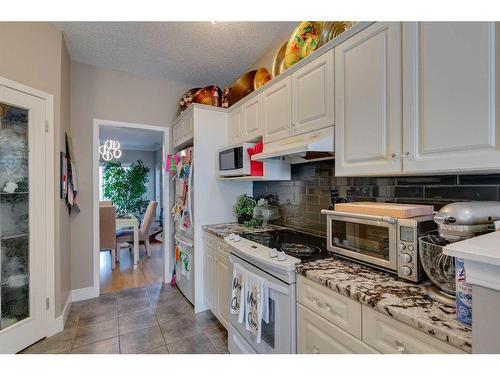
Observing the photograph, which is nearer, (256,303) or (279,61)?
(256,303)

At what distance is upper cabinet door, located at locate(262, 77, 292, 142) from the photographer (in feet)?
6.01

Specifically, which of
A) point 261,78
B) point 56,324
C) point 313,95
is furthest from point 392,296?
point 56,324

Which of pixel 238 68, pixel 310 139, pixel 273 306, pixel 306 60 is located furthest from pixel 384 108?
pixel 238 68

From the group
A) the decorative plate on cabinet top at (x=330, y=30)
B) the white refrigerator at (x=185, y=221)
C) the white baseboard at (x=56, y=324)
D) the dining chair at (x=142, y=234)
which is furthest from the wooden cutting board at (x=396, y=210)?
the dining chair at (x=142, y=234)

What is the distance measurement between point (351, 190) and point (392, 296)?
3.10 feet

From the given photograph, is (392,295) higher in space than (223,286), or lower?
higher

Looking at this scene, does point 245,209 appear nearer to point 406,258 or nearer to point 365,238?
point 365,238

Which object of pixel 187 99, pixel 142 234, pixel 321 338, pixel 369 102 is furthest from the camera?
pixel 142 234

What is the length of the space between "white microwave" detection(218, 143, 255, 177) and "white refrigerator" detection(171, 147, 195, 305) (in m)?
0.37

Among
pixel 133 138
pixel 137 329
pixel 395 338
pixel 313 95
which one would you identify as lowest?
pixel 137 329

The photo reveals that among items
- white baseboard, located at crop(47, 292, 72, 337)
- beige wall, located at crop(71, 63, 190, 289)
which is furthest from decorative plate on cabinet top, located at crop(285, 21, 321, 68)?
white baseboard, located at crop(47, 292, 72, 337)

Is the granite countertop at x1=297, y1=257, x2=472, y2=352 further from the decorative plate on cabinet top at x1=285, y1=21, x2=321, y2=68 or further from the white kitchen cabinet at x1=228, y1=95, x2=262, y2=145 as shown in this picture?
the decorative plate on cabinet top at x1=285, y1=21, x2=321, y2=68

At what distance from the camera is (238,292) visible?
1706 mm

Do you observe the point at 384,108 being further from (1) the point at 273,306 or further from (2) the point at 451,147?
(1) the point at 273,306
